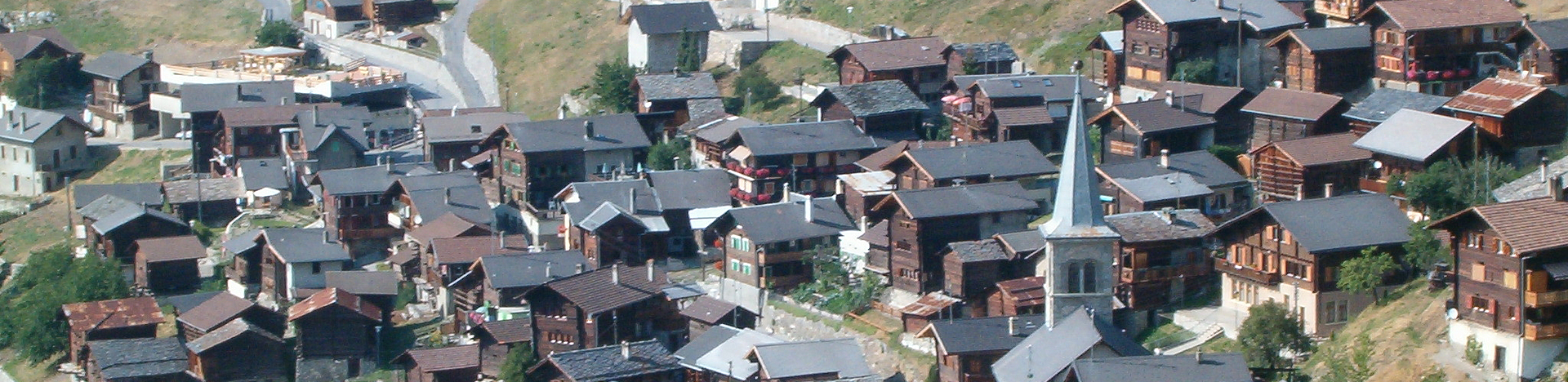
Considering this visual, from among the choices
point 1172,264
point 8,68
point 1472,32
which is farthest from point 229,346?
point 8,68

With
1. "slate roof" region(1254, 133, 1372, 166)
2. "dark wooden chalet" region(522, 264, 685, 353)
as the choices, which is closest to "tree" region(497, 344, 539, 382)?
"dark wooden chalet" region(522, 264, 685, 353)

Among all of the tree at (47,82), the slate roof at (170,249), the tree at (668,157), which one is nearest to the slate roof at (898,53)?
the tree at (668,157)

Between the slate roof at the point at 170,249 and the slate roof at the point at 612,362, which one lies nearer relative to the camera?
the slate roof at the point at 612,362

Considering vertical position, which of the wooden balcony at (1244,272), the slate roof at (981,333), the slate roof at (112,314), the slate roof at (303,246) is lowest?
the slate roof at (112,314)

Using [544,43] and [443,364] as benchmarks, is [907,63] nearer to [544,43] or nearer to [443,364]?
[443,364]

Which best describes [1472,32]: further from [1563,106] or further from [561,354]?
[561,354]

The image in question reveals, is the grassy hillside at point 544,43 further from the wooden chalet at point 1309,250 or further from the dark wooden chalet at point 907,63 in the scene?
the wooden chalet at point 1309,250

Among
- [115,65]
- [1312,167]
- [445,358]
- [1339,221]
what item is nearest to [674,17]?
[115,65]

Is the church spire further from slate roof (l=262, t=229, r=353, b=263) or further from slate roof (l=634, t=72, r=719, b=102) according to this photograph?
slate roof (l=634, t=72, r=719, b=102)
